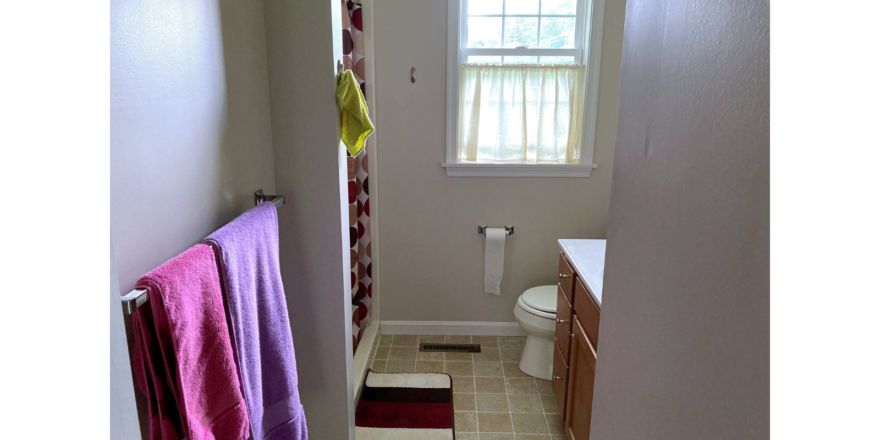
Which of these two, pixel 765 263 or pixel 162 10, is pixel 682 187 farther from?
pixel 162 10

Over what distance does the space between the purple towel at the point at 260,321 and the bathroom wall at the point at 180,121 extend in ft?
0.30

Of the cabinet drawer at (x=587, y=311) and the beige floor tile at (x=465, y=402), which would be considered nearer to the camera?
the cabinet drawer at (x=587, y=311)

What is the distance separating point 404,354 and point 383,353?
0.12m

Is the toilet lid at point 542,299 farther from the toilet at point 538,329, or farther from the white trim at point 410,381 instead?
the white trim at point 410,381

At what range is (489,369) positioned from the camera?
8.41ft

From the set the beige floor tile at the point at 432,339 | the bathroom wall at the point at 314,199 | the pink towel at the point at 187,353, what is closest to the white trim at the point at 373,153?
the beige floor tile at the point at 432,339

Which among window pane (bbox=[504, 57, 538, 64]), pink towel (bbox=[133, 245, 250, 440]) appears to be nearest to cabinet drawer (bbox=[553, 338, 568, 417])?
pink towel (bbox=[133, 245, 250, 440])

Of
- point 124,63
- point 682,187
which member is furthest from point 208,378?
point 682,187

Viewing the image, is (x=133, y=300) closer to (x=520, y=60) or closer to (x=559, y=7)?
(x=520, y=60)

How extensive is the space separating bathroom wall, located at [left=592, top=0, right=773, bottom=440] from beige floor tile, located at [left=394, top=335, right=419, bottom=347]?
1.84 meters

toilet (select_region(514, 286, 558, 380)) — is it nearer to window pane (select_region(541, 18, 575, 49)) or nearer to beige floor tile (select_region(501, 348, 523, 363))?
beige floor tile (select_region(501, 348, 523, 363))

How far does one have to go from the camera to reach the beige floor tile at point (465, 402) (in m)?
2.23
